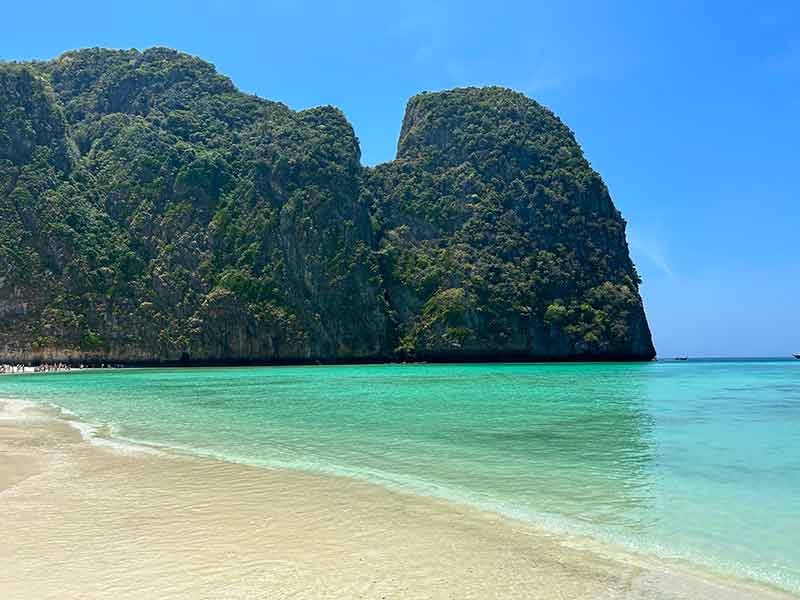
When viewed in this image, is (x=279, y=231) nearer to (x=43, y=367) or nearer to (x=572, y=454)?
(x=43, y=367)

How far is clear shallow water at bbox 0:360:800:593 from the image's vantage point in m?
6.62

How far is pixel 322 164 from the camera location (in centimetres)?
8988

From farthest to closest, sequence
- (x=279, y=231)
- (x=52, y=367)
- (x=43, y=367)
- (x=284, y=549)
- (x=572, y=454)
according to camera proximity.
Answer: (x=279, y=231), (x=52, y=367), (x=43, y=367), (x=572, y=454), (x=284, y=549)

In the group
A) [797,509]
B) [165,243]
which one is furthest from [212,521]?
[165,243]

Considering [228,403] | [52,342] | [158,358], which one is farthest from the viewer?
[158,358]

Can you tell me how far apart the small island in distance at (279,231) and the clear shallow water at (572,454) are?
5862cm

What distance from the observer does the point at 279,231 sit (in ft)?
283

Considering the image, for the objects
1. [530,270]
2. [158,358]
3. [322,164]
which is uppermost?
[322,164]

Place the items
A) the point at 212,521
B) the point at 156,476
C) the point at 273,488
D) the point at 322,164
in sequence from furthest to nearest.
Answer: the point at 322,164
the point at 156,476
the point at 273,488
the point at 212,521

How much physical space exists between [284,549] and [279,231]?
82839mm

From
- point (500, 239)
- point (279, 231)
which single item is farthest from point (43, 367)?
point (500, 239)

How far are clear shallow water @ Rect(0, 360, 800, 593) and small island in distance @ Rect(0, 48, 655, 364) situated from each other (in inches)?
2308

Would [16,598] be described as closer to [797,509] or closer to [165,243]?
[797,509]

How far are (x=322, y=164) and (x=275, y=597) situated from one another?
8865 centimetres
